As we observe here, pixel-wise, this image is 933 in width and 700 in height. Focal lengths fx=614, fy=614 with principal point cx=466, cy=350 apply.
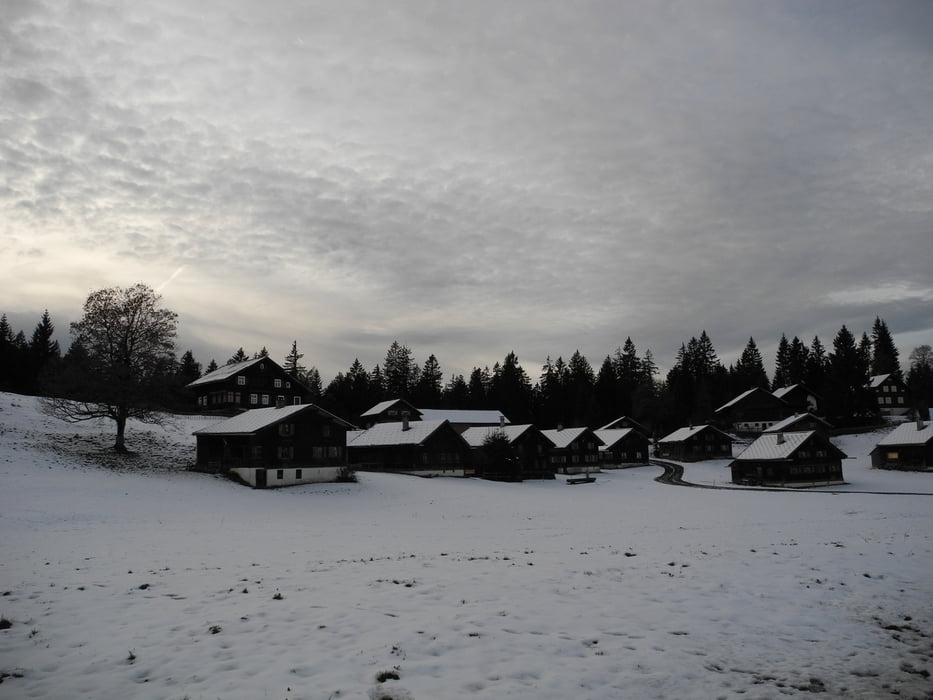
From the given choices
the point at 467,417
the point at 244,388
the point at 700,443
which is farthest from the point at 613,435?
the point at 244,388

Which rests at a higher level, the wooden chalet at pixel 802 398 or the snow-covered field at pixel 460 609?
the wooden chalet at pixel 802 398

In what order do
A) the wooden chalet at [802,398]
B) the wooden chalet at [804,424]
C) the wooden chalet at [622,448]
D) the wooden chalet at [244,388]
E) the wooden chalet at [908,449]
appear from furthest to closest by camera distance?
the wooden chalet at [802,398], the wooden chalet at [804,424], the wooden chalet at [622,448], the wooden chalet at [244,388], the wooden chalet at [908,449]

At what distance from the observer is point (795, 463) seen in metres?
71.5

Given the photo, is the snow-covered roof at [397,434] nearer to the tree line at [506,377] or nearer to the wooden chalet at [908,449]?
the tree line at [506,377]

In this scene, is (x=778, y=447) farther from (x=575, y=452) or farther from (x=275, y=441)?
(x=275, y=441)

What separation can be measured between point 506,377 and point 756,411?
52616 millimetres

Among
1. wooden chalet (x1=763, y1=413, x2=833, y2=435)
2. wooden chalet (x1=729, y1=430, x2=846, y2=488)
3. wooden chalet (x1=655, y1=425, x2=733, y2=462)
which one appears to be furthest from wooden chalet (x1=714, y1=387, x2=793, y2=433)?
wooden chalet (x1=729, y1=430, x2=846, y2=488)

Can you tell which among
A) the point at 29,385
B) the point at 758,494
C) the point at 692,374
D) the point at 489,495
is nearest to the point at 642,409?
the point at 692,374

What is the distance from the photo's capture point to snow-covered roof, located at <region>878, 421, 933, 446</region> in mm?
76481

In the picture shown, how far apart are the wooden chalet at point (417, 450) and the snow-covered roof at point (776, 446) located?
3434 centimetres

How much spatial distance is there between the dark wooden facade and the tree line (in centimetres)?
557

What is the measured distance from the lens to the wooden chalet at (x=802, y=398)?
117062mm

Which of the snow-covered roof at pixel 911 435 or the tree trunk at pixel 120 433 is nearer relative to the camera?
the tree trunk at pixel 120 433

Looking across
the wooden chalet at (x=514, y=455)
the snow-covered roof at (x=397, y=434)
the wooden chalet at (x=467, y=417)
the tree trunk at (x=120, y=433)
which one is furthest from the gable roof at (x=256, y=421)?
the wooden chalet at (x=467, y=417)
